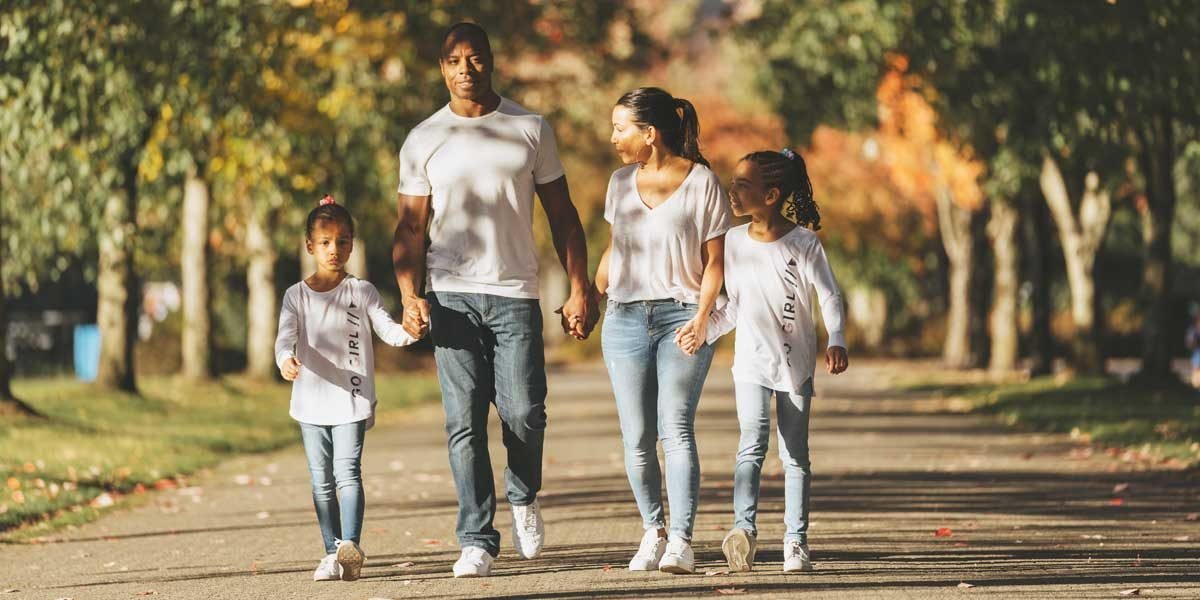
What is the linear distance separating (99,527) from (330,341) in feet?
12.0

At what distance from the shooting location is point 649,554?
8.49m

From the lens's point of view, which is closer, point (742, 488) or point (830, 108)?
point (742, 488)

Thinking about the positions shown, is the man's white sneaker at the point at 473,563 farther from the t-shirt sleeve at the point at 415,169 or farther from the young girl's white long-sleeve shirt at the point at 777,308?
the t-shirt sleeve at the point at 415,169

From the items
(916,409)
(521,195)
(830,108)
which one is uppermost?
(830,108)

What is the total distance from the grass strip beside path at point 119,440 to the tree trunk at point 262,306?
1.43 meters

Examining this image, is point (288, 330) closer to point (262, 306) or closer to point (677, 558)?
point (677, 558)

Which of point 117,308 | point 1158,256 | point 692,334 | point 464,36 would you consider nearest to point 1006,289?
point 1158,256

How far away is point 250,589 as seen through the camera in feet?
27.4

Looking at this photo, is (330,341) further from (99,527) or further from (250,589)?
(99,527)

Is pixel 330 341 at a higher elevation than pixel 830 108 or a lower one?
lower

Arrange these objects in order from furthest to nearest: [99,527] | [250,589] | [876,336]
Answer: [876,336] < [99,527] < [250,589]

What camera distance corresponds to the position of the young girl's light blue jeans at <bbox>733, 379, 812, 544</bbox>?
843cm

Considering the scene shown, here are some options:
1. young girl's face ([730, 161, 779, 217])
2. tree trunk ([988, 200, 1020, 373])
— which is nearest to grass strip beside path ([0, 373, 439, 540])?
young girl's face ([730, 161, 779, 217])

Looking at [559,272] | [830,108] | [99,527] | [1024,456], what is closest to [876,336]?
[559,272]
